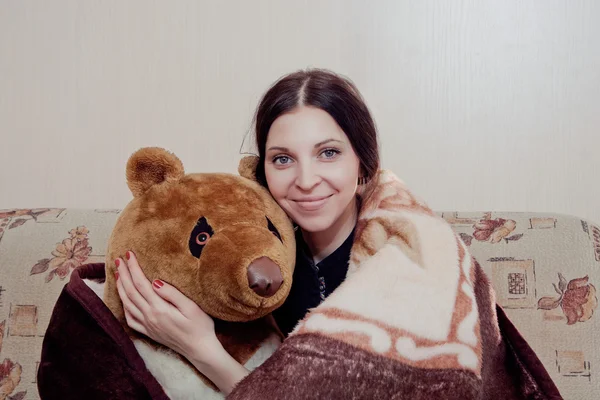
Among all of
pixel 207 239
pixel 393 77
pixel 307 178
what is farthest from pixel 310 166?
pixel 393 77

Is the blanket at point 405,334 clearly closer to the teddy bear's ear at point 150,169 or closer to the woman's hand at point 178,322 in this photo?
the woman's hand at point 178,322

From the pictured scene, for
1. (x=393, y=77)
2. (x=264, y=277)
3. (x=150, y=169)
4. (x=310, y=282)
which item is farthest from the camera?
(x=393, y=77)

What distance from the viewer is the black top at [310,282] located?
4.39ft

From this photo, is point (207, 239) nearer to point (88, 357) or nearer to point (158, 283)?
point (158, 283)

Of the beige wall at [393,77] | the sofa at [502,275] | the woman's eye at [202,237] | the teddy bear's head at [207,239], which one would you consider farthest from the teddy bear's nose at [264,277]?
the beige wall at [393,77]

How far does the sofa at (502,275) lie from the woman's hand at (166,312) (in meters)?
0.52

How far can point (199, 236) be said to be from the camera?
1.04 meters

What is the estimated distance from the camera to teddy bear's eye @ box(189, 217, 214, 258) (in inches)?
40.6

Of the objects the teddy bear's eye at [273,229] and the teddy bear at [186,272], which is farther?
the teddy bear's eye at [273,229]

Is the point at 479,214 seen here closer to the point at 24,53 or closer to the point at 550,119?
the point at 550,119

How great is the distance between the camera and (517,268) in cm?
145

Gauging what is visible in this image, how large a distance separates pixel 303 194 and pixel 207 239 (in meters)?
0.24

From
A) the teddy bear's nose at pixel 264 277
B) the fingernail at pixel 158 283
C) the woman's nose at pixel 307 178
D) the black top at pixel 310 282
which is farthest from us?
the black top at pixel 310 282

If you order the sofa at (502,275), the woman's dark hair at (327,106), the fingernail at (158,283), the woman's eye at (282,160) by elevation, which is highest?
the woman's dark hair at (327,106)
